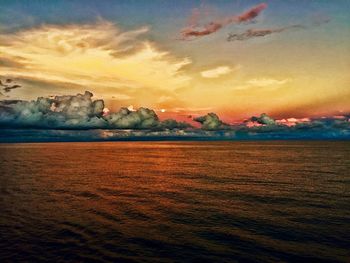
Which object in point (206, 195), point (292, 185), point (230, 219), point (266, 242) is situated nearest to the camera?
point (266, 242)

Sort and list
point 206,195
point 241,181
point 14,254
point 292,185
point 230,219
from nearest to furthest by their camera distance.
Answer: point 14,254 < point 230,219 < point 206,195 < point 292,185 < point 241,181

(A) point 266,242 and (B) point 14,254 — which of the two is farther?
(A) point 266,242

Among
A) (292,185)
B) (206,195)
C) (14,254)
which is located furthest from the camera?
(292,185)

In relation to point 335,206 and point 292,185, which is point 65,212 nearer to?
point 335,206

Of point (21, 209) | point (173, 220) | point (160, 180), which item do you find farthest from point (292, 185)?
point (21, 209)

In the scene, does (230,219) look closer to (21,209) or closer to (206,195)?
(206,195)

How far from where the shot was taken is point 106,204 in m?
50.1

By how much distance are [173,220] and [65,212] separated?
15.4 meters

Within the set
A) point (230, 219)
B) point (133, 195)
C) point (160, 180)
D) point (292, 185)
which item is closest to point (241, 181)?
point (292, 185)

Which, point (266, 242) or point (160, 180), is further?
point (160, 180)

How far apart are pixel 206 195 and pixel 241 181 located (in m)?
19.9

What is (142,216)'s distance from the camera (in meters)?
42.9

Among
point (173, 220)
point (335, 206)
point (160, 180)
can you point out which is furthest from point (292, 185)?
point (173, 220)

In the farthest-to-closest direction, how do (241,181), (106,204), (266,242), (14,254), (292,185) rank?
1. (241,181)
2. (292,185)
3. (106,204)
4. (266,242)
5. (14,254)
